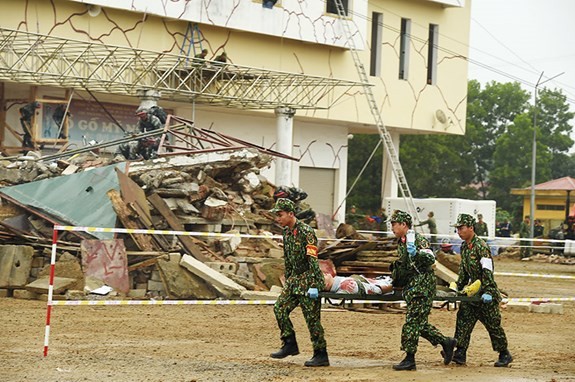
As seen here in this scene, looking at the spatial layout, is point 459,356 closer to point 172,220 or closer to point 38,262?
point 38,262

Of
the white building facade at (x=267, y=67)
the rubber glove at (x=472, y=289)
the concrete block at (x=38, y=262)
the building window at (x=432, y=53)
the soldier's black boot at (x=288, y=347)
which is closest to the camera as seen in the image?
the soldier's black boot at (x=288, y=347)

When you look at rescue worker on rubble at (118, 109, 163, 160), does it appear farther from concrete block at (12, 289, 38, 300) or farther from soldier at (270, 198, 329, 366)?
soldier at (270, 198, 329, 366)

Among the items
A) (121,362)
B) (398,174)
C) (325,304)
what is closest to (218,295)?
(325,304)

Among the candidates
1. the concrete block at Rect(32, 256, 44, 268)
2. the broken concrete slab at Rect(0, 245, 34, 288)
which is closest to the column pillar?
the concrete block at Rect(32, 256, 44, 268)

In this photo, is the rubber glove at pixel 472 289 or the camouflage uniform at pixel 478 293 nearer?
the rubber glove at pixel 472 289

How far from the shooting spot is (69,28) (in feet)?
109

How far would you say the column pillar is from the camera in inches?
1465

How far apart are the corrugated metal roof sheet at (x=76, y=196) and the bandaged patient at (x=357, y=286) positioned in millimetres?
9010

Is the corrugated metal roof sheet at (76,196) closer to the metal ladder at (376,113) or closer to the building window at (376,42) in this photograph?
the metal ladder at (376,113)

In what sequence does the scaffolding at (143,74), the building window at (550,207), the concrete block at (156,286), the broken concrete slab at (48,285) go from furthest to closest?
1. the building window at (550,207)
2. the scaffolding at (143,74)
3. the concrete block at (156,286)
4. the broken concrete slab at (48,285)

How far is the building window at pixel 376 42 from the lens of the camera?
4400 centimetres

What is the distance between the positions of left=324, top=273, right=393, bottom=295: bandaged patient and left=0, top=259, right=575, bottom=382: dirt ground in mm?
814

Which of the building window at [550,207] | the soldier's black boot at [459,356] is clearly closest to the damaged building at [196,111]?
the soldier's black boot at [459,356]

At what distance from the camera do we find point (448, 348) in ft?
41.3
